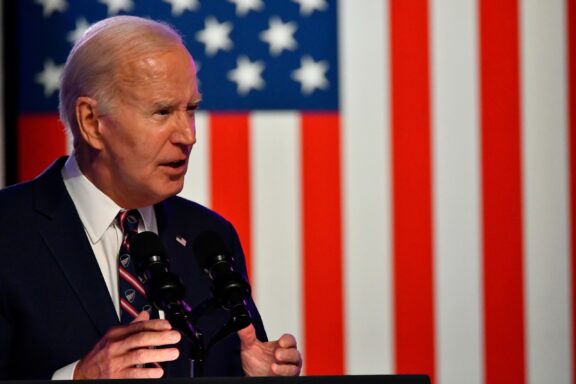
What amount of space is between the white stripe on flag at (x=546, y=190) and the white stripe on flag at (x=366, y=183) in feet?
1.33

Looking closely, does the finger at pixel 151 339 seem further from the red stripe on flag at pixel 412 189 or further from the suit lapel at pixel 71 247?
the red stripe on flag at pixel 412 189

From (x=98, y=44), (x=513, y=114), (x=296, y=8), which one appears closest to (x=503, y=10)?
(x=513, y=114)

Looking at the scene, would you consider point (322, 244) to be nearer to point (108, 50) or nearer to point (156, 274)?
point (108, 50)

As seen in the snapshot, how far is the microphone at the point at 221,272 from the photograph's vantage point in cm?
158

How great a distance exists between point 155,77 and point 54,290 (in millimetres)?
410

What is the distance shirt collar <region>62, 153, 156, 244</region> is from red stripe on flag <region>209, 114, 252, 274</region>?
1.07 meters

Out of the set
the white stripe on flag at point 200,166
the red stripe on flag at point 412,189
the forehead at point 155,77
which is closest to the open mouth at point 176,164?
the forehead at point 155,77

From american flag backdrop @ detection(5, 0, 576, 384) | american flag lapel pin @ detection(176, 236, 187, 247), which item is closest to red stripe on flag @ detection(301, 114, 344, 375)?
american flag backdrop @ detection(5, 0, 576, 384)

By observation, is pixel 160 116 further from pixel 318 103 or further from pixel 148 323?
pixel 318 103

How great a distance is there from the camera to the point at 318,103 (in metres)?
3.11

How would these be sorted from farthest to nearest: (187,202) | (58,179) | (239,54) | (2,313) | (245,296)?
(239,54), (187,202), (58,179), (2,313), (245,296)

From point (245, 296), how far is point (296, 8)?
66.2 inches

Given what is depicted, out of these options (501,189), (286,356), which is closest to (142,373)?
(286,356)

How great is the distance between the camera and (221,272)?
5.31 ft
